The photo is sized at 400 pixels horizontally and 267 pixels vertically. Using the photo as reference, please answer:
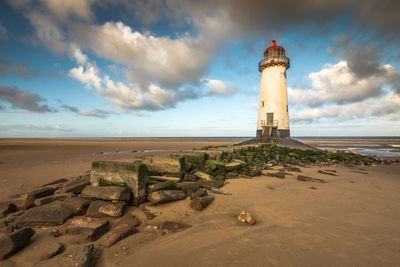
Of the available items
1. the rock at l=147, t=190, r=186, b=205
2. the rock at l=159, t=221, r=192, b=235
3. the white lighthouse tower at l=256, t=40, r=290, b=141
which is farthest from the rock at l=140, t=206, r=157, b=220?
the white lighthouse tower at l=256, t=40, r=290, b=141

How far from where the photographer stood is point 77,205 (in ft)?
11.4

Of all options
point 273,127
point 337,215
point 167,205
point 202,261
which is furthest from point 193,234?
point 273,127

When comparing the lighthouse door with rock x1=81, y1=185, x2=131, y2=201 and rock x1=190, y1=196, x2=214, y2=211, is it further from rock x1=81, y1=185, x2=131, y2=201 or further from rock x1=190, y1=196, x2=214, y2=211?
rock x1=81, y1=185, x2=131, y2=201

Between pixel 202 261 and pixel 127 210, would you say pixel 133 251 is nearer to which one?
pixel 202 261

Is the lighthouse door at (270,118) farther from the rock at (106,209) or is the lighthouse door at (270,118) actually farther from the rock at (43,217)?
the rock at (43,217)

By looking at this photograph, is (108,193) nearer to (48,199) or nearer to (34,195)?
(48,199)

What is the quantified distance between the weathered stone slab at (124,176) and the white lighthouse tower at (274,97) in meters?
16.9

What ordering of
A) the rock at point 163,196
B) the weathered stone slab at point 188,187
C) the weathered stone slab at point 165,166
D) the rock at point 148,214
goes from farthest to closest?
the weathered stone slab at point 165,166, the weathered stone slab at point 188,187, the rock at point 163,196, the rock at point 148,214

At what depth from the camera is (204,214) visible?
3.59m

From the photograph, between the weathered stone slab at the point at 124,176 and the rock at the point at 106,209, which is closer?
the rock at the point at 106,209

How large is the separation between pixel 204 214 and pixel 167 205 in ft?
2.91

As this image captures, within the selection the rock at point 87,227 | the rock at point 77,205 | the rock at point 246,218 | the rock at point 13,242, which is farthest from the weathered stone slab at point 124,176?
the rock at point 246,218

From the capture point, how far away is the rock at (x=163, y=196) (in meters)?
3.87

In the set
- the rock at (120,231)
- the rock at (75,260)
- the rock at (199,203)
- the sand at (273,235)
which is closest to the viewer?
the rock at (75,260)
